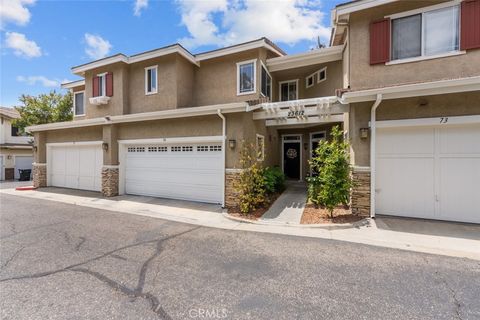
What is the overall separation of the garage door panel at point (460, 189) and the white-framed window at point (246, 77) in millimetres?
7661

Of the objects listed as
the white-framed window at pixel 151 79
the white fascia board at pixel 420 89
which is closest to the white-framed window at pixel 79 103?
the white-framed window at pixel 151 79

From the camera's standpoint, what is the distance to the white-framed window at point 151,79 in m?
12.0

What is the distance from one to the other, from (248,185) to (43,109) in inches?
946

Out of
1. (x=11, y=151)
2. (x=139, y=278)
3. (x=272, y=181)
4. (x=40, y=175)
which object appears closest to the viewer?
(x=139, y=278)

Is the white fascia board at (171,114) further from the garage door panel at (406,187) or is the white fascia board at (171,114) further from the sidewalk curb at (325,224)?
the garage door panel at (406,187)

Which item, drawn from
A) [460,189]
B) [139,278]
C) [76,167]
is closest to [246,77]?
[460,189]

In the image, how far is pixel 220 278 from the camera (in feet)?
12.2

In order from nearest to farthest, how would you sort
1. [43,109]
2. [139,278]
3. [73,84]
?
1. [139,278]
2. [73,84]
3. [43,109]

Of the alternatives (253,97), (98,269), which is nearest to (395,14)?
(253,97)

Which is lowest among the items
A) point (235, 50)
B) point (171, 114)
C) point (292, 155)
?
point (292, 155)

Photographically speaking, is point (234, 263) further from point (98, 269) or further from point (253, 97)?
point (253, 97)

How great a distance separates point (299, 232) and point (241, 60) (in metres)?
8.64

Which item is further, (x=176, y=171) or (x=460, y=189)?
(x=176, y=171)

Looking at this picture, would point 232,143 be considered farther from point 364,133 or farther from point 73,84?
point 73,84
